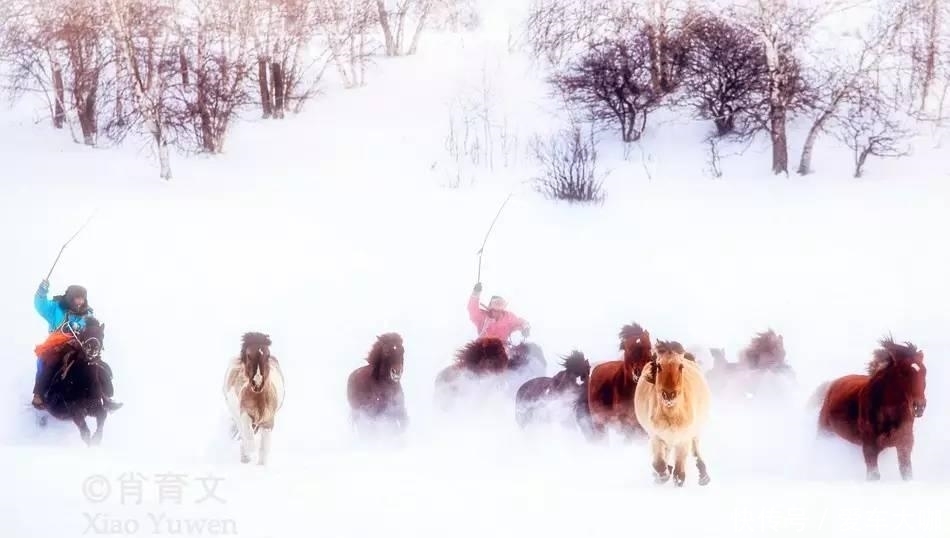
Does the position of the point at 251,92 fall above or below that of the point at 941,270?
above

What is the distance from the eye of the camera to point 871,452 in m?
4.04

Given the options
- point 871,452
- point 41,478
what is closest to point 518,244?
point 871,452

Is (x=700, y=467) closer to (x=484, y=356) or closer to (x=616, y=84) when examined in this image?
(x=484, y=356)

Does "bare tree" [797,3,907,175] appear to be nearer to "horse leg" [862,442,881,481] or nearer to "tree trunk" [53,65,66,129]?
"horse leg" [862,442,881,481]

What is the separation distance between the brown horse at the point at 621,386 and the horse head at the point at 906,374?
104 centimetres

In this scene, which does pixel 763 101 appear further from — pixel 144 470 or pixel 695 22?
pixel 144 470

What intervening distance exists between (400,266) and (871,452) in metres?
4.17

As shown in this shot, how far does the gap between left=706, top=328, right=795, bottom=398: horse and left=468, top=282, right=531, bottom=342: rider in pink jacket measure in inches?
51.0

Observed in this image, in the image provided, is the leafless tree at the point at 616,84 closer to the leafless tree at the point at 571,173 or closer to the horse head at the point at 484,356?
the leafless tree at the point at 571,173

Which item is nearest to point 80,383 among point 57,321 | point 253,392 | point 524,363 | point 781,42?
point 57,321

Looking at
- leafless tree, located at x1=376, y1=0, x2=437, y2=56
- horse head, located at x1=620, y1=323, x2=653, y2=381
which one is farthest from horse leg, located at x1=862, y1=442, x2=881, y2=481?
leafless tree, located at x1=376, y1=0, x2=437, y2=56

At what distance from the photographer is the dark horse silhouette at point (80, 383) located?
4918mm

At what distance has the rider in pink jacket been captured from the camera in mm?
5785

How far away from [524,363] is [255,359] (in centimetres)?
203
